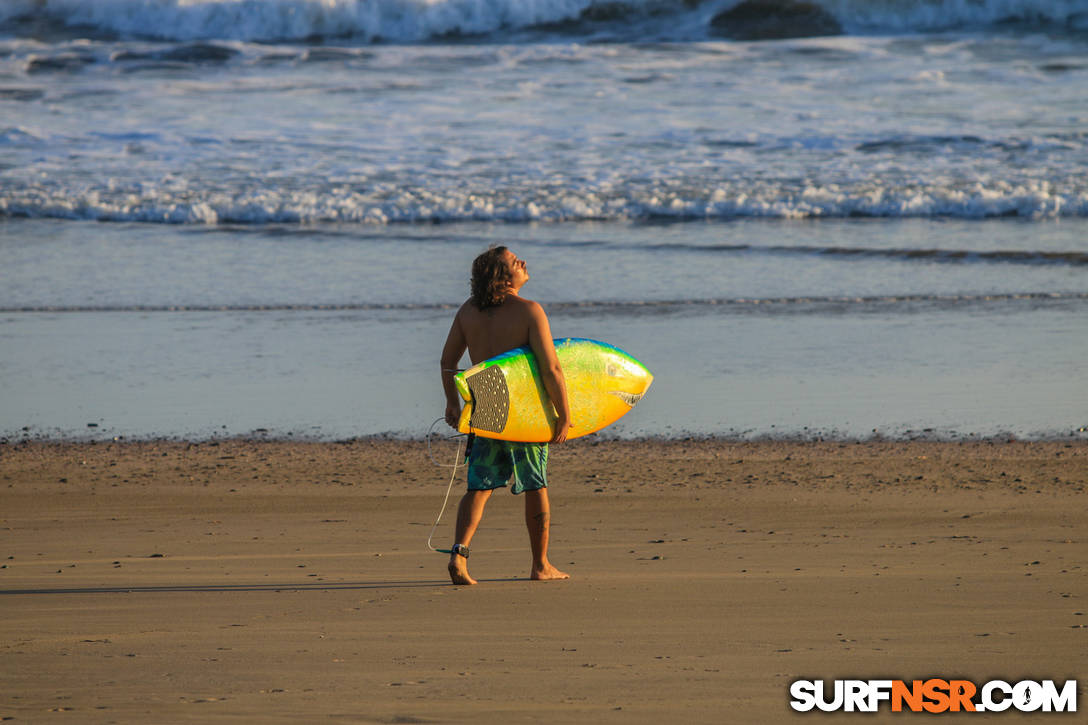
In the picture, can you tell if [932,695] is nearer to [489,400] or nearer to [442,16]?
[489,400]

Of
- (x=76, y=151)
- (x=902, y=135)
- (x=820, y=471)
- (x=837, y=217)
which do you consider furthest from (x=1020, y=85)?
(x=820, y=471)

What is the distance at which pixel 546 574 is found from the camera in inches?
188

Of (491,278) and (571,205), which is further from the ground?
(491,278)

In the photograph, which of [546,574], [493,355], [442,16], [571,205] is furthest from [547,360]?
[442,16]

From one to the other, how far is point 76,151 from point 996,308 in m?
14.9

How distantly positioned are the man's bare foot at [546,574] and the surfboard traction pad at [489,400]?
23.0 inches

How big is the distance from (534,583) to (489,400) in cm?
73

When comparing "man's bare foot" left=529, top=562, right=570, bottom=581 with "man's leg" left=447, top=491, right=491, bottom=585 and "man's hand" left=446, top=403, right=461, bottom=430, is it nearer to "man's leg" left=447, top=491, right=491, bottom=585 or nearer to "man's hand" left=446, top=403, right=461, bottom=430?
"man's leg" left=447, top=491, right=491, bottom=585

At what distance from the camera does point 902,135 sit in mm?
19906

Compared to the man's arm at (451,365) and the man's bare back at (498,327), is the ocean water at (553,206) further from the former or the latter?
the man's bare back at (498,327)

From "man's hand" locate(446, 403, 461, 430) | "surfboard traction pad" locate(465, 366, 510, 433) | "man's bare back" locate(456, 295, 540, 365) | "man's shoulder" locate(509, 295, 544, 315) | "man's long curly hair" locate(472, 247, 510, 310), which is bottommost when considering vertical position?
"man's hand" locate(446, 403, 461, 430)

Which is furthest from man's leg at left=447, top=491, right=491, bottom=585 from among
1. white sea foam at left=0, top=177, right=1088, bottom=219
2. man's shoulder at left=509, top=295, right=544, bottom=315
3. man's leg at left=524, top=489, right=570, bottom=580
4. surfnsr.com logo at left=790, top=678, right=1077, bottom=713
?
white sea foam at left=0, top=177, right=1088, bottom=219

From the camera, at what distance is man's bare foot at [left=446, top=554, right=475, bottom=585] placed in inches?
186

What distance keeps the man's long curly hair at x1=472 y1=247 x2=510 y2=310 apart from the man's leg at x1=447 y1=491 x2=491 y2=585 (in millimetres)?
745
